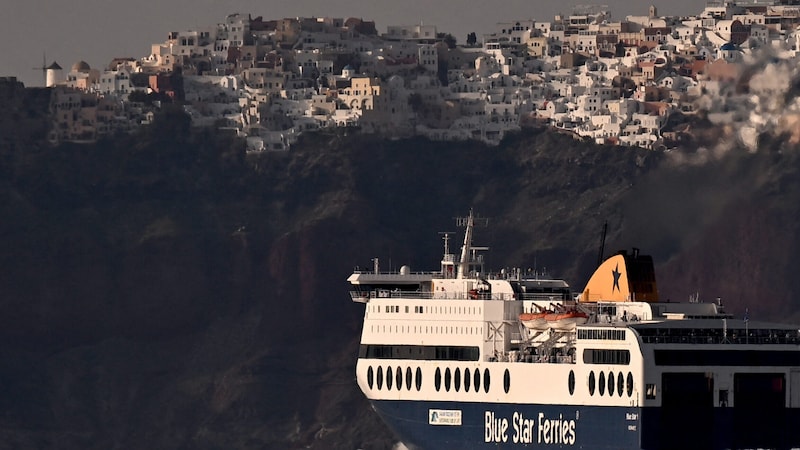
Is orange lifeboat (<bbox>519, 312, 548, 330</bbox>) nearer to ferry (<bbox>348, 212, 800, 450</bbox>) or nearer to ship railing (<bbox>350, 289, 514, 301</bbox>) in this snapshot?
ferry (<bbox>348, 212, 800, 450</bbox>)

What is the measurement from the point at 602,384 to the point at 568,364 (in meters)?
1.99

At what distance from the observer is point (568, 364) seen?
5413 inches

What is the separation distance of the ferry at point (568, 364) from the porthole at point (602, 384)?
31 mm

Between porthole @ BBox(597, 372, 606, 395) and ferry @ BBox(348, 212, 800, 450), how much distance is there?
0.10 feet

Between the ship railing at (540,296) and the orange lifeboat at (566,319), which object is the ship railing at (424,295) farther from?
the orange lifeboat at (566,319)

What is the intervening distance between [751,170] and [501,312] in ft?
165

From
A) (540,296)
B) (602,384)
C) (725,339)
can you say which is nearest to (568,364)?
(602,384)

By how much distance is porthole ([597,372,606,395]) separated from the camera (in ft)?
445

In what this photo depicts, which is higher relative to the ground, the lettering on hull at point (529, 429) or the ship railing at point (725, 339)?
the ship railing at point (725, 339)

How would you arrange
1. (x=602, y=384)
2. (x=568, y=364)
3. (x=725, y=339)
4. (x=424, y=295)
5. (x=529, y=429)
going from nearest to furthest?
(x=725, y=339) → (x=602, y=384) → (x=568, y=364) → (x=529, y=429) → (x=424, y=295)

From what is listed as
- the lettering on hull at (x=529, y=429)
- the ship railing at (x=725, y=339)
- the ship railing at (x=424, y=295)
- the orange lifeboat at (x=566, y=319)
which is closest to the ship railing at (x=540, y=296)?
the ship railing at (x=424, y=295)

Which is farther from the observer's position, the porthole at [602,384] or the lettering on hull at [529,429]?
the lettering on hull at [529,429]

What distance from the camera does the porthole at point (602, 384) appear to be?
135750 millimetres

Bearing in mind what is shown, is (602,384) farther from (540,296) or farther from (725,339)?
(540,296)
